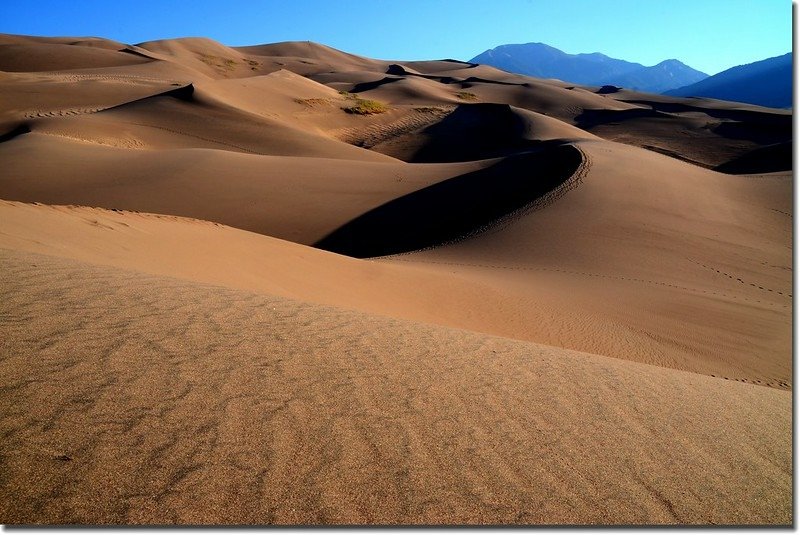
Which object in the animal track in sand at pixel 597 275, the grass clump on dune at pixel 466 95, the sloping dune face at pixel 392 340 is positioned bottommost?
the animal track in sand at pixel 597 275

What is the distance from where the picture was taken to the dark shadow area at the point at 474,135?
1410 inches

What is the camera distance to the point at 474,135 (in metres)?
39.8

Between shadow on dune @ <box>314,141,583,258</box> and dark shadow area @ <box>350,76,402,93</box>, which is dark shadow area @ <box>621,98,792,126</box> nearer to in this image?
dark shadow area @ <box>350,76,402,93</box>

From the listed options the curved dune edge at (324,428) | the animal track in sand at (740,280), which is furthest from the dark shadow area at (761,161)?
the curved dune edge at (324,428)

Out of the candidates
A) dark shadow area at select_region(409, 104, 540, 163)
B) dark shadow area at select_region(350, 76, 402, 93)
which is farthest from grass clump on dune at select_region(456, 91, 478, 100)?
dark shadow area at select_region(409, 104, 540, 163)

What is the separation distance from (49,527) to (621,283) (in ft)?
34.8

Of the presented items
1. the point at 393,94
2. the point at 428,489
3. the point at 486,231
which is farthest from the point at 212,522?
the point at 393,94

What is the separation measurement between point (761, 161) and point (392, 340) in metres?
37.6

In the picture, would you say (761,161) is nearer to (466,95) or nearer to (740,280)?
(740,280)

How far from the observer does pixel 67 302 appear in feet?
13.8

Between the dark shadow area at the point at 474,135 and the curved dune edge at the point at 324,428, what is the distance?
30.5 meters

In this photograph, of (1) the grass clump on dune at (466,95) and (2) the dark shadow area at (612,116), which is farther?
(1) the grass clump on dune at (466,95)

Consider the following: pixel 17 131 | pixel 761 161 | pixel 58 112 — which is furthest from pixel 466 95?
pixel 17 131

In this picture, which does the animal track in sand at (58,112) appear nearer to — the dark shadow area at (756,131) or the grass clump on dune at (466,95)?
the grass clump on dune at (466,95)
